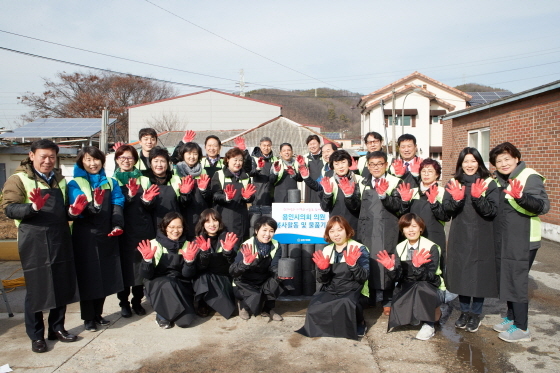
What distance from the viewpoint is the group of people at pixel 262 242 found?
3988 millimetres

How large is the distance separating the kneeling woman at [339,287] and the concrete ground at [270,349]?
0.40ft

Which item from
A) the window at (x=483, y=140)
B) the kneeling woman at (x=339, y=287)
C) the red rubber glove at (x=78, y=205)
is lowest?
the kneeling woman at (x=339, y=287)

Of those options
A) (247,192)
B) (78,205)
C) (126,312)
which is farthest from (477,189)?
(126,312)

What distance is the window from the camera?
1209cm

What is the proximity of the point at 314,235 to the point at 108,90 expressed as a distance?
43484mm

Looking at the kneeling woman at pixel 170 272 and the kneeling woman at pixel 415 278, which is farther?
the kneeling woman at pixel 170 272

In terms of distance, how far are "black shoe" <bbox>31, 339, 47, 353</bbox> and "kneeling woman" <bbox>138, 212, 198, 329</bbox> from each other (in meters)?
1.03

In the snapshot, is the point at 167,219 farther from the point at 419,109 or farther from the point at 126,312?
the point at 419,109

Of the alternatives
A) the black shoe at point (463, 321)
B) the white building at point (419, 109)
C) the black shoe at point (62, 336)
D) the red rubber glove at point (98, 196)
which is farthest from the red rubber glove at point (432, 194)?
the white building at point (419, 109)

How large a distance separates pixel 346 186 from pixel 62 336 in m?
3.22

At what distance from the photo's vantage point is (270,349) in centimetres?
399

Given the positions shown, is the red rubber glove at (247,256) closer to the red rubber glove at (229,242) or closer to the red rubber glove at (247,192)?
the red rubber glove at (229,242)

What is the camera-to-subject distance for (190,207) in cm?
530

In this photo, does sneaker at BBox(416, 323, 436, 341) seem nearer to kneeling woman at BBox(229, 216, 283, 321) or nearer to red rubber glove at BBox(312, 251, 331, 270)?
red rubber glove at BBox(312, 251, 331, 270)
